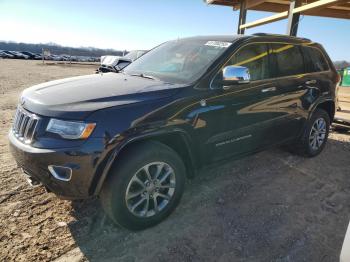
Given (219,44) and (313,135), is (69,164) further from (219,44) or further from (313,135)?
(313,135)

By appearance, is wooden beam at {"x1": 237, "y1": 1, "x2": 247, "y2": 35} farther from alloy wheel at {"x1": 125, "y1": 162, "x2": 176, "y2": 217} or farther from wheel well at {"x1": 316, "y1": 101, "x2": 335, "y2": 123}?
alloy wheel at {"x1": 125, "y1": 162, "x2": 176, "y2": 217}

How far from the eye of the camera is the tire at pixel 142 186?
268cm

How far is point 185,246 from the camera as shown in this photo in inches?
110

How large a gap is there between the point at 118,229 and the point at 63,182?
0.83m

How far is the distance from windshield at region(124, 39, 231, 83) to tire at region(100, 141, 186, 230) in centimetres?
89

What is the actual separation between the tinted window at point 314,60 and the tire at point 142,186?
294 centimetres

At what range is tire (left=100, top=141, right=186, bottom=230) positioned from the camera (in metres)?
2.68

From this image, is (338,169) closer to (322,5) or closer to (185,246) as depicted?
(185,246)

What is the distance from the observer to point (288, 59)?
4316mm

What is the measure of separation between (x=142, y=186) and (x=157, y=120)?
66 centimetres

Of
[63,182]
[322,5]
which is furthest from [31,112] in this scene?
[322,5]

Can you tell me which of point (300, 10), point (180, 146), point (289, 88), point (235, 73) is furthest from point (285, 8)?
point (180, 146)

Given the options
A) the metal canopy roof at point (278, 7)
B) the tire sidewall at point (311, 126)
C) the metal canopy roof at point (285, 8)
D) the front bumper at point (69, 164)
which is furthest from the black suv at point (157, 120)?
the metal canopy roof at point (278, 7)

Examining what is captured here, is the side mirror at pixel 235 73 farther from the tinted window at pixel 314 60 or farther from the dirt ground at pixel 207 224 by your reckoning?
the tinted window at pixel 314 60
